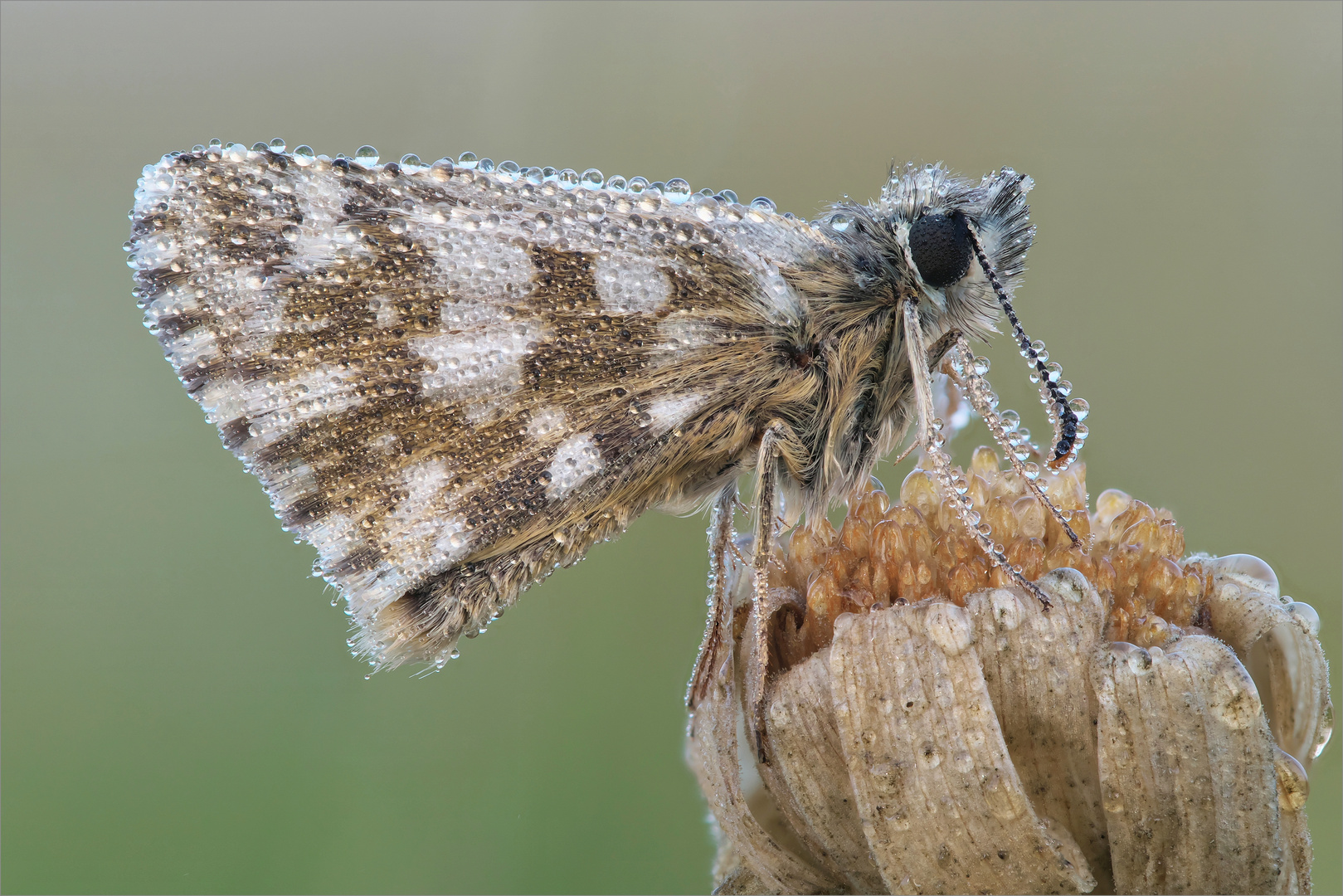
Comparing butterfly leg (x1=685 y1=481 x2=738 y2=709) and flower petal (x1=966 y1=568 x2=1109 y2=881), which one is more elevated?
butterfly leg (x1=685 y1=481 x2=738 y2=709)

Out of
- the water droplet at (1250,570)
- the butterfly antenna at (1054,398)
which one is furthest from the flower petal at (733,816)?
the water droplet at (1250,570)

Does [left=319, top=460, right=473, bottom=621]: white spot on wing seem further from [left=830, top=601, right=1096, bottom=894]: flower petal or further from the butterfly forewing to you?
[left=830, top=601, right=1096, bottom=894]: flower petal

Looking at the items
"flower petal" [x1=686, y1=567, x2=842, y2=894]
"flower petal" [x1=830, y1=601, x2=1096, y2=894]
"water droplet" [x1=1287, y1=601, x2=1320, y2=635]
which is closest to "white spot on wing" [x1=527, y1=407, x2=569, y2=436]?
"flower petal" [x1=686, y1=567, x2=842, y2=894]

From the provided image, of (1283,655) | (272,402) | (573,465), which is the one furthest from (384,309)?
(1283,655)

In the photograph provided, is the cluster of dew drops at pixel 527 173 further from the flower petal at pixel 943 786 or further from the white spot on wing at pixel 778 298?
the flower petal at pixel 943 786

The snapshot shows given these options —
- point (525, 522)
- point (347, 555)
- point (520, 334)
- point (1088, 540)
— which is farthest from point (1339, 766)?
point (347, 555)
